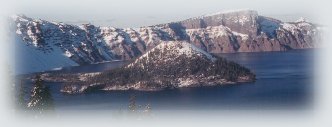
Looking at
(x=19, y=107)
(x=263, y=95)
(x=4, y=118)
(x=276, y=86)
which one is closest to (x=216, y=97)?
(x=263, y=95)

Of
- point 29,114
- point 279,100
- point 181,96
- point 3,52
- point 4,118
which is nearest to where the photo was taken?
point 4,118

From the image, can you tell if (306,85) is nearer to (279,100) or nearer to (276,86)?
(276,86)

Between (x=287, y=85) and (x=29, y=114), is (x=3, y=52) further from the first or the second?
(x=287, y=85)

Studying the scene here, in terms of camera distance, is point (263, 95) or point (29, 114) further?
point (263, 95)

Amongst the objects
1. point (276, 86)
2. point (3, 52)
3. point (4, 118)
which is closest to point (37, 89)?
point (3, 52)

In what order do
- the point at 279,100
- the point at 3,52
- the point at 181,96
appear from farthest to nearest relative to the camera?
the point at 181,96 → the point at 279,100 → the point at 3,52

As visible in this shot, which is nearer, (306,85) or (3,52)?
(3,52)

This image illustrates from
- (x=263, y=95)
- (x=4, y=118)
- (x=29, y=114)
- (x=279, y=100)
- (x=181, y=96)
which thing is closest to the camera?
(x=4, y=118)

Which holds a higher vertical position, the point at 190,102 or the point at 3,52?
the point at 3,52

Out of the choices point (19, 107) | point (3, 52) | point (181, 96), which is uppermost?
point (3, 52)
